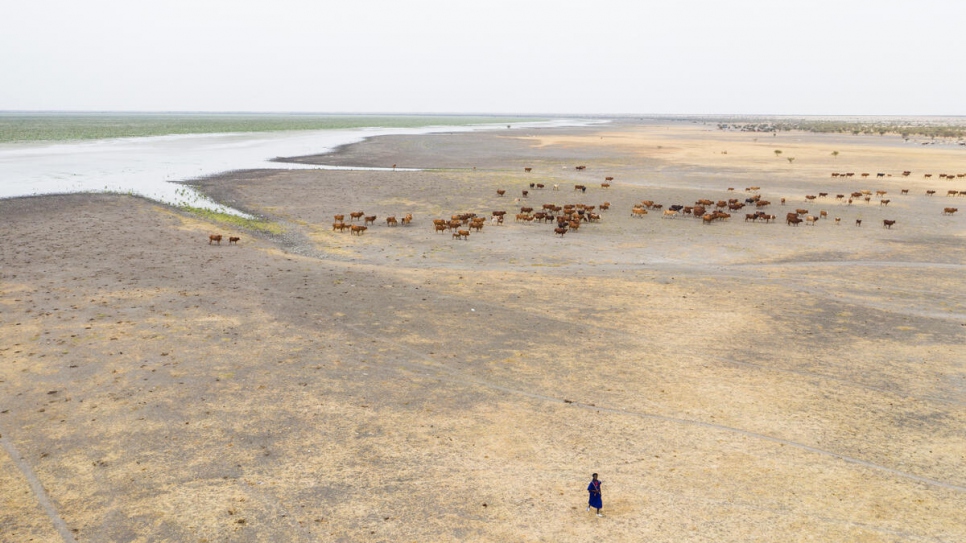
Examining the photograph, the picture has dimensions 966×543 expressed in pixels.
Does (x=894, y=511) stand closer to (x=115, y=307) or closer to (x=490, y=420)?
(x=490, y=420)

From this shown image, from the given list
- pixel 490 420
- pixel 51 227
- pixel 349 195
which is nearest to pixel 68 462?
pixel 490 420

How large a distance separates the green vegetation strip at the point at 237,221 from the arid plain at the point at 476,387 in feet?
12.1

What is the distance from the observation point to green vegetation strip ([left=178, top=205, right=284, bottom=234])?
40.6m

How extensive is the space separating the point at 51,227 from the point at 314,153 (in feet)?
192

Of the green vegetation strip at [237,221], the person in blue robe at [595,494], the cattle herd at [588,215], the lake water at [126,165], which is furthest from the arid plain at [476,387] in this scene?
the lake water at [126,165]

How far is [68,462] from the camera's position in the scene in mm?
13570

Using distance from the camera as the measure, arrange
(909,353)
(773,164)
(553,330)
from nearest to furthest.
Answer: (909,353), (553,330), (773,164)

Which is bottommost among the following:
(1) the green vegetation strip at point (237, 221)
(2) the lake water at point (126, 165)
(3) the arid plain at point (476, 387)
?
(3) the arid plain at point (476, 387)

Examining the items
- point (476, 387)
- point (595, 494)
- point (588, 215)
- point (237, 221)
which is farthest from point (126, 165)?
point (595, 494)

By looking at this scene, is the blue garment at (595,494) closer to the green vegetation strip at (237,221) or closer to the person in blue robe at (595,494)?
the person in blue robe at (595,494)

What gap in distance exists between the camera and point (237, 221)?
140 ft

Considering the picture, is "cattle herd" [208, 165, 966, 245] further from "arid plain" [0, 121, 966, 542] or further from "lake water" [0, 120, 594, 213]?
"lake water" [0, 120, 594, 213]

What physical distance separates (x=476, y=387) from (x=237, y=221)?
3070 cm

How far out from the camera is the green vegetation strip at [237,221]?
133 ft
